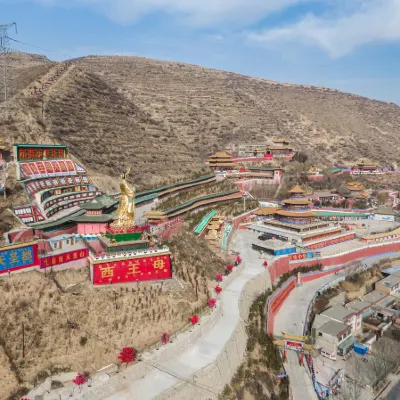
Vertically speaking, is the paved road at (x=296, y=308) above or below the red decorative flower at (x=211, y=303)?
Result: below

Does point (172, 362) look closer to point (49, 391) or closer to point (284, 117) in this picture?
point (49, 391)

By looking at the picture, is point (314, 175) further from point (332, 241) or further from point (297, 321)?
point (297, 321)

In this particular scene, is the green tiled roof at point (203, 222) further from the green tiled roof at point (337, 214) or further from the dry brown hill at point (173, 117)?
the green tiled roof at point (337, 214)

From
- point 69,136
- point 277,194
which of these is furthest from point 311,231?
point 69,136

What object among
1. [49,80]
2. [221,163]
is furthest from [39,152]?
[221,163]

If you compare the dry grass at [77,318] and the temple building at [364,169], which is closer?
the dry grass at [77,318]

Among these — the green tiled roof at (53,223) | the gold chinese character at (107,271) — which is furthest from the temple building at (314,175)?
the gold chinese character at (107,271)

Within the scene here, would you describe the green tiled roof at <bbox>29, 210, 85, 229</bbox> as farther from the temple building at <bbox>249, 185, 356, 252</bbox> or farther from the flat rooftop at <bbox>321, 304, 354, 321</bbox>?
the flat rooftop at <bbox>321, 304, 354, 321</bbox>
